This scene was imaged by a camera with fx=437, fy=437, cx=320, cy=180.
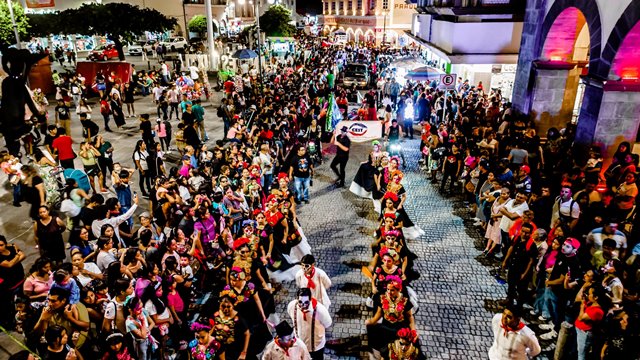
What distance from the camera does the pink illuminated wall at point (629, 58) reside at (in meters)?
10.1

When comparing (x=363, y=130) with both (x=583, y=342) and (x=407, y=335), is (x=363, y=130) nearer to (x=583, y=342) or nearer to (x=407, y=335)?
(x=583, y=342)

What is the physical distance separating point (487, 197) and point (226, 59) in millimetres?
28727

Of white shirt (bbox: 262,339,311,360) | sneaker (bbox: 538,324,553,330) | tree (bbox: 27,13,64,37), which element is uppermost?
tree (bbox: 27,13,64,37)

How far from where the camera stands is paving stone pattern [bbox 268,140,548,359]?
6.94 meters

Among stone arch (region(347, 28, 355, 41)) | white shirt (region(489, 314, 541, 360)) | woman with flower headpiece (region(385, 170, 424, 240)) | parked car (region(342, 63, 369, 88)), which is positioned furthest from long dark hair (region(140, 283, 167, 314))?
stone arch (region(347, 28, 355, 41))

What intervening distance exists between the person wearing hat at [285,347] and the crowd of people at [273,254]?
2 cm

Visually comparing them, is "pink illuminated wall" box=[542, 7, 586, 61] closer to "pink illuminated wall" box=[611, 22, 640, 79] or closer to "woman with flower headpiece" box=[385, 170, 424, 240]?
"pink illuminated wall" box=[611, 22, 640, 79]

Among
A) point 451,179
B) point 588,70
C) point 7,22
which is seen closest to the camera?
point 588,70

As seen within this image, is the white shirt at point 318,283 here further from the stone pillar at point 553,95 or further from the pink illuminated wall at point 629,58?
the stone pillar at point 553,95

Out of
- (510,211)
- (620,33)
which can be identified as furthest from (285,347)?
(620,33)

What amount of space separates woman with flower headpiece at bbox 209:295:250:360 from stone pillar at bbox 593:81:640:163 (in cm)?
1007

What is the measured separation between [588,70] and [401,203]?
6816 mm

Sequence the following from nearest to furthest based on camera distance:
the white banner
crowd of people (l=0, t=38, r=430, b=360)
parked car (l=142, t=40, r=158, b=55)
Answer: crowd of people (l=0, t=38, r=430, b=360) → the white banner → parked car (l=142, t=40, r=158, b=55)

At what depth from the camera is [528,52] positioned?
15.2m
